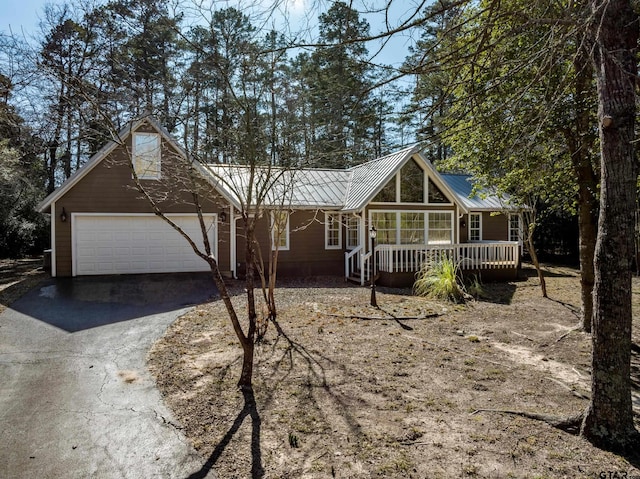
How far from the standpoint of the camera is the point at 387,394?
465 centimetres

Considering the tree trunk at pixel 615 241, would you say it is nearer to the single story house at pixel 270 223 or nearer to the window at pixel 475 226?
the single story house at pixel 270 223

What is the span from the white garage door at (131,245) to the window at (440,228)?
7.60m

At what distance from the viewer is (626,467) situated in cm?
318

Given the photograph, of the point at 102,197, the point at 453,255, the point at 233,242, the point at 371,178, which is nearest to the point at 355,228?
the point at 371,178

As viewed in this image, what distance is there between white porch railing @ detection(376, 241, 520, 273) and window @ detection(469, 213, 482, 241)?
4954mm

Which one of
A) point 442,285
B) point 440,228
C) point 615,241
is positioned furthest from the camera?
point 440,228

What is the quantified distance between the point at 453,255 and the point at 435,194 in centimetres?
241

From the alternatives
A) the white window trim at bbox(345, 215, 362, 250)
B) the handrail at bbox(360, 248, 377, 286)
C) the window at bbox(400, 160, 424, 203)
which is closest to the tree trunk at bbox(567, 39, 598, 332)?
the handrail at bbox(360, 248, 377, 286)

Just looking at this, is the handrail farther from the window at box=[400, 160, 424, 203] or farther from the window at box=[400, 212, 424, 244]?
the window at box=[400, 160, 424, 203]

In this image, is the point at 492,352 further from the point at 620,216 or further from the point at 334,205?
the point at 334,205

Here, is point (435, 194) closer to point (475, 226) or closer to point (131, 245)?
point (475, 226)

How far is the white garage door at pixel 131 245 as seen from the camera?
42.3 ft

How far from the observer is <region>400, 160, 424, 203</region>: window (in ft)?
47.4

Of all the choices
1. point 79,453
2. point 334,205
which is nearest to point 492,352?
point 79,453
